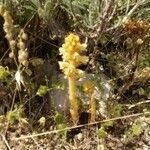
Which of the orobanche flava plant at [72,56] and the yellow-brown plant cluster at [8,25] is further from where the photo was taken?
the yellow-brown plant cluster at [8,25]

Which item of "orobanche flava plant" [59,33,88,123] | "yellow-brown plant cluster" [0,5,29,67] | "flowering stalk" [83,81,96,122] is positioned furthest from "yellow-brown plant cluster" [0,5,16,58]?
"flowering stalk" [83,81,96,122]

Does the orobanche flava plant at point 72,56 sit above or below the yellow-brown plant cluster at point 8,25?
below

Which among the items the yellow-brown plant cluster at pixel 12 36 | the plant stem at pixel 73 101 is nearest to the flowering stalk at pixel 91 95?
the plant stem at pixel 73 101

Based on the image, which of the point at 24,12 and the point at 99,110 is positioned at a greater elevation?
the point at 24,12

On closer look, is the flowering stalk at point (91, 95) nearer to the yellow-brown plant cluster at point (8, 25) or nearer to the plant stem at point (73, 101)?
the plant stem at point (73, 101)

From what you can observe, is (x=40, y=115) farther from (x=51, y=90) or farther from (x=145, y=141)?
(x=145, y=141)

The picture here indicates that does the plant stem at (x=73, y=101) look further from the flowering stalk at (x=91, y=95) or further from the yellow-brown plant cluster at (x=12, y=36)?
the yellow-brown plant cluster at (x=12, y=36)

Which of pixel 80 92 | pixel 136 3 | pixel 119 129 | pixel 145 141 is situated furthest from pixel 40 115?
pixel 136 3

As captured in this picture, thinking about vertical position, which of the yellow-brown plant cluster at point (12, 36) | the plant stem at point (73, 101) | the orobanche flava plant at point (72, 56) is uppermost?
the yellow-brown plant cluster at point (12, 36)

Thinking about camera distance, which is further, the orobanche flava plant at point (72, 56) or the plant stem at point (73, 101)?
the plant stem at point (73, 101)

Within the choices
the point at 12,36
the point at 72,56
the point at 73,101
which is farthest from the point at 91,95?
the point at 12,36

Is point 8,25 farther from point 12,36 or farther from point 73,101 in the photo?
point 73,101
